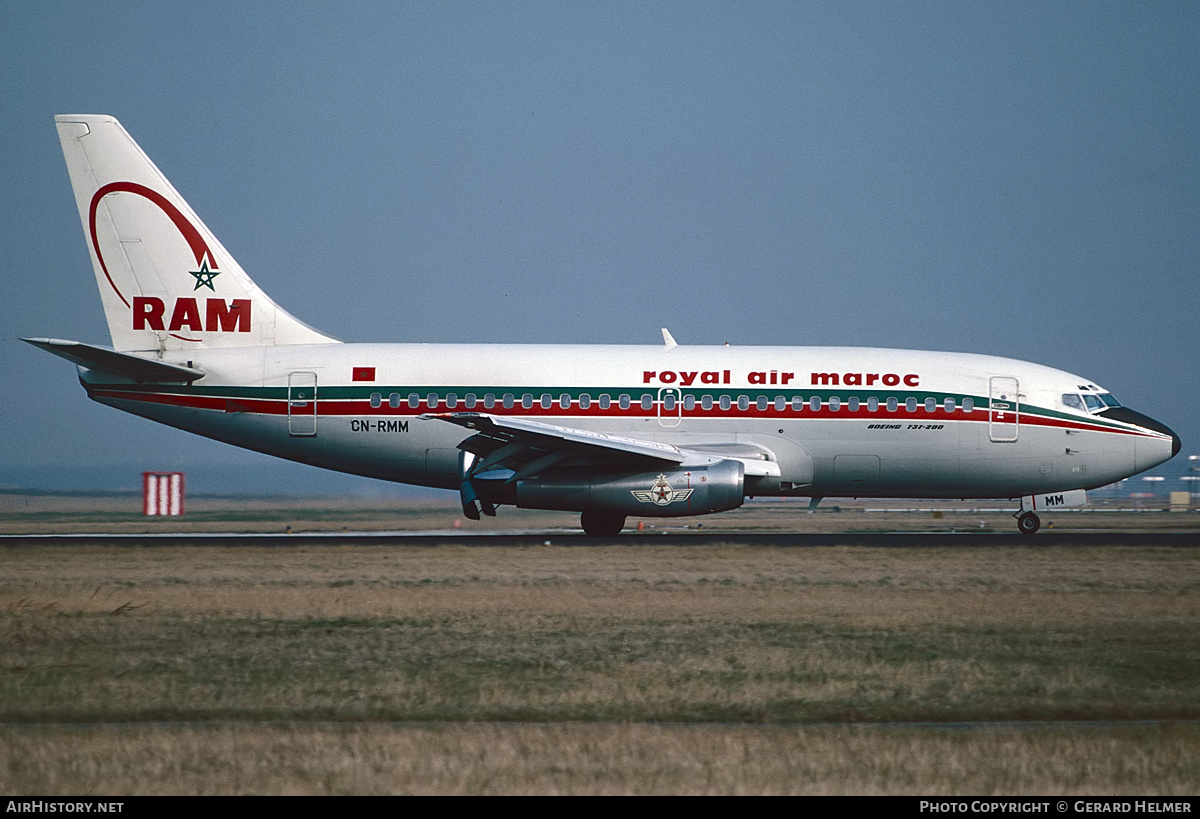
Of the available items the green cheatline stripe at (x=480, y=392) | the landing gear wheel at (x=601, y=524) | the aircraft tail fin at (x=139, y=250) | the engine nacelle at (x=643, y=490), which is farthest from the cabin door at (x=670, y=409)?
the aircraft tail fin at (x=139, y=250)

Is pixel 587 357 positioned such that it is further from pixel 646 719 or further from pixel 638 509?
pixel 646 719

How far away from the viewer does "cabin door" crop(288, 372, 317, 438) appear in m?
28.3

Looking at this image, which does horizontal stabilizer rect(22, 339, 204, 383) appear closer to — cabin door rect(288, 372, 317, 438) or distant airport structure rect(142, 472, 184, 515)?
cabin door rect(288, 372, 317, 438)

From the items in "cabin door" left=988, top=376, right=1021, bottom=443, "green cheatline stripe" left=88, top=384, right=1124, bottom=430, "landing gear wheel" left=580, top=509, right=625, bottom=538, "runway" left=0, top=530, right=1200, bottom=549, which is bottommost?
"runway" left=0, top=530, right=1200, bottom=549

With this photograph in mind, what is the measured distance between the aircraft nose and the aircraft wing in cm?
782

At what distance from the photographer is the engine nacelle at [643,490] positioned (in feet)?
85.9

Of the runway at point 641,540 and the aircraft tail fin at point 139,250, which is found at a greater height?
the aircraft tail fin at point 139,250

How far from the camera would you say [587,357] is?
28.9 m

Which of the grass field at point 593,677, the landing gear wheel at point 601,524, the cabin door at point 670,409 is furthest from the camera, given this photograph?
the landing gear wheel at point 601,524

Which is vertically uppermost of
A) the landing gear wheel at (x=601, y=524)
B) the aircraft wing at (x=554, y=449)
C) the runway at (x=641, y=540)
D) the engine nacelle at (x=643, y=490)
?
the aircraft wing at (x=554, y=449)

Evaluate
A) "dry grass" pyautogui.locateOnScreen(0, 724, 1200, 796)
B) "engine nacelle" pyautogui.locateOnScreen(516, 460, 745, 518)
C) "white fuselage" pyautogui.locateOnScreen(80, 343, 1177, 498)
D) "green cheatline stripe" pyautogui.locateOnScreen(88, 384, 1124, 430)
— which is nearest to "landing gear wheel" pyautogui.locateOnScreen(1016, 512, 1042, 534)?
"white fuselage" pyautogui.locateOnScreen(80, 343, 1177, 498)

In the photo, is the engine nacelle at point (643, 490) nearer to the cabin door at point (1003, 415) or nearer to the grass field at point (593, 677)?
the grass field at point (593, 677)

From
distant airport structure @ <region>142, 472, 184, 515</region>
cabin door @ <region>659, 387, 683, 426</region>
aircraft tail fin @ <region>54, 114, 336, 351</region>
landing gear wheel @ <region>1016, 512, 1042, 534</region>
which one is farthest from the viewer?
distant airport structure @ <region>142, 472, 184, 515</region>

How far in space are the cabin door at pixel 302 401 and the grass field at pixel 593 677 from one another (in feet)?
23.2
